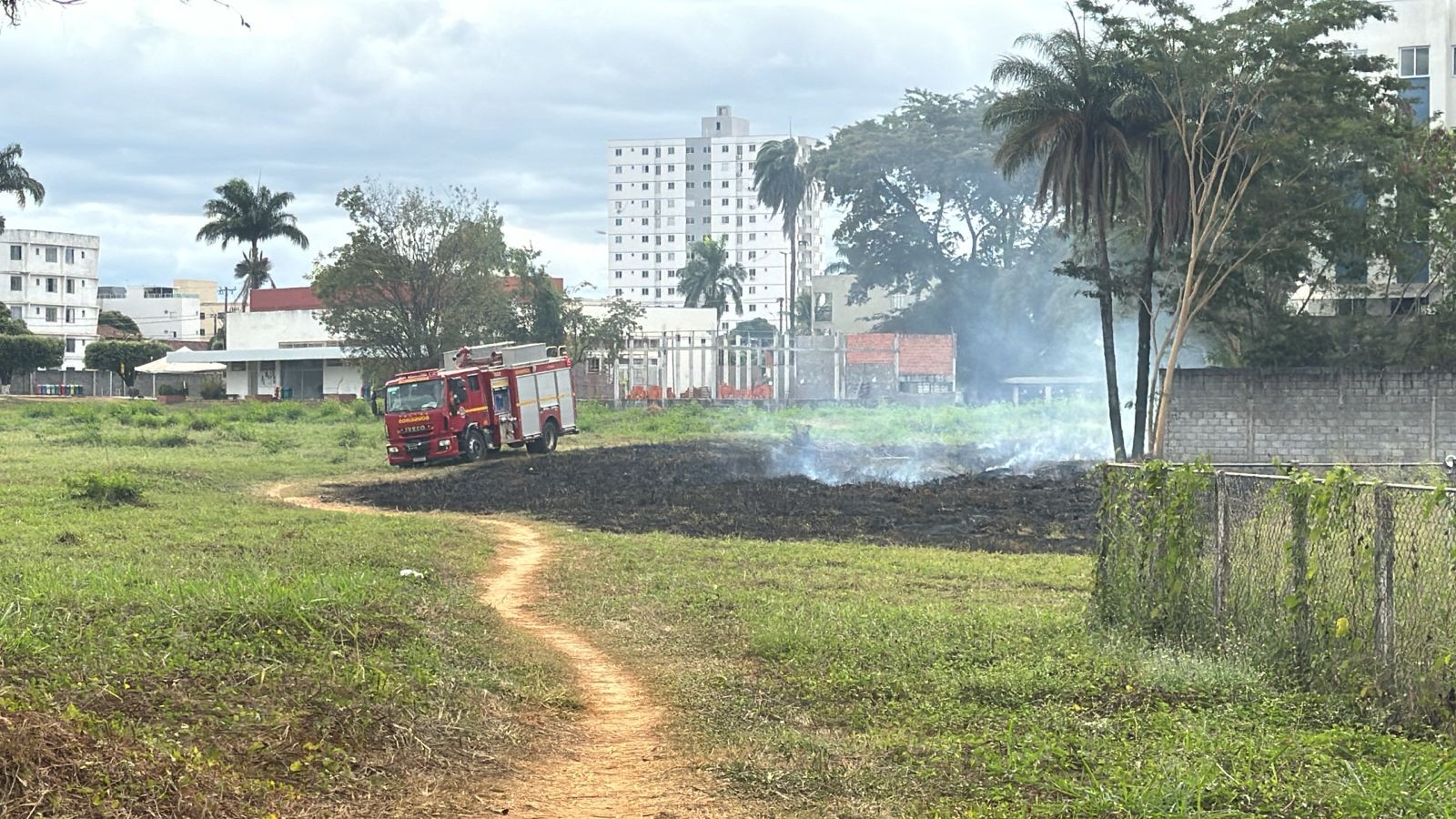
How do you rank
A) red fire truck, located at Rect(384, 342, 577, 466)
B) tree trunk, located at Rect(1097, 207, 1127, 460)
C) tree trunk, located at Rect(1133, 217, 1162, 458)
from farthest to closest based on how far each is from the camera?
red fire truck, located at Rect(384, 342, 577, 466), tree trunk, located at Rect(1097, 207, 1127, 460), tree trunk, located at Rect(1133, 217, 1162, 458)

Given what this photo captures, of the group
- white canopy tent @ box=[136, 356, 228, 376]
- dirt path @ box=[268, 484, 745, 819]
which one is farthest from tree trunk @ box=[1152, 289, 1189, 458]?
white canopy tent @ box=[136, 356, 228, 376]

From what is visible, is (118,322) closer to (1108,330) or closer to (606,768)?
(1108,330)

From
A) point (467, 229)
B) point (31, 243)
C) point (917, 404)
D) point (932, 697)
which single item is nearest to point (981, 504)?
point (932, 697)

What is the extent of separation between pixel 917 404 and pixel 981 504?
160 feet

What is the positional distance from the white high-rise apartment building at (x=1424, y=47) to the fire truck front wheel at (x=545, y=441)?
30877 mm

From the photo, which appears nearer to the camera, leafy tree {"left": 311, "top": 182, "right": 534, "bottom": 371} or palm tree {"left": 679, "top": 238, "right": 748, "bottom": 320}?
leafy tree {"left": 311, "top": 182, "right": 534, "bottom": 371}

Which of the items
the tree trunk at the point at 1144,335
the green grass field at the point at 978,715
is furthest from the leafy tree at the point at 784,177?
the green grass field at the point at 978,715

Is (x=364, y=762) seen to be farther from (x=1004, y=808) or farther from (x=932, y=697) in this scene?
(x=932, y=697)

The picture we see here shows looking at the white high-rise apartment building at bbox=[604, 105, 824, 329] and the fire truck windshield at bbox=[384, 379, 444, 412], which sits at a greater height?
the white high-rise apartment building at bbox=[604, 105, 824, 329]

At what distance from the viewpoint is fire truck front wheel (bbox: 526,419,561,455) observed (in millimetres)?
42906

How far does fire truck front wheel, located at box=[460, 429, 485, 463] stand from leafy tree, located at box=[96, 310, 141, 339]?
88804 mm

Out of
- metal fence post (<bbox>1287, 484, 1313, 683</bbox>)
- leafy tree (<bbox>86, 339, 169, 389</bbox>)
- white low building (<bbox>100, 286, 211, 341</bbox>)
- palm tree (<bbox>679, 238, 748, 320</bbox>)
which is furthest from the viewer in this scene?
palm tree (<bbox>679, 238, 748, 320</bbox>)

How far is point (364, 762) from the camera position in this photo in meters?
7.55

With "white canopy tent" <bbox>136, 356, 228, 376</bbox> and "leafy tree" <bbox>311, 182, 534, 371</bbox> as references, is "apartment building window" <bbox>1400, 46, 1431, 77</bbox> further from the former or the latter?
"white canopy tent" <bbox>136, 356, 228, 376</bbox>
